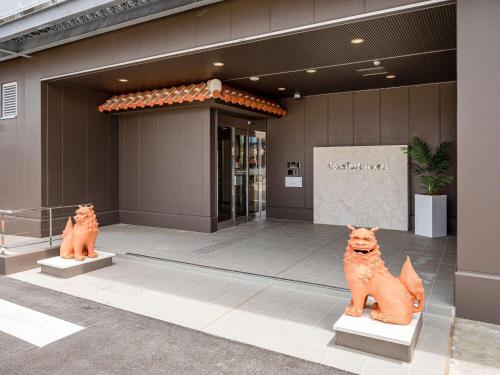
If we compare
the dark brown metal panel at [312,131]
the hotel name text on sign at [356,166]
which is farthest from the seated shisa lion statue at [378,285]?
the dark brown metal panel at [312,131]

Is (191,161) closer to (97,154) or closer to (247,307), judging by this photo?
(97,154)

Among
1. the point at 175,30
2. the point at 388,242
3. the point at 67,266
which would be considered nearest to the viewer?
the point at 67,266

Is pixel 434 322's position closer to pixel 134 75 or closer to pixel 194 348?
pixel 194 348

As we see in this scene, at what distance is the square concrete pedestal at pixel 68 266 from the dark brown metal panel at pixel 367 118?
6.21m

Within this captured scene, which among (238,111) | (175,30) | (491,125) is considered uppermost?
(175,30)

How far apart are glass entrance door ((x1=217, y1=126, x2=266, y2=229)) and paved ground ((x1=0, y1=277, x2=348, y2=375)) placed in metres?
5.03

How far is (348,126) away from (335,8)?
15.7 feet

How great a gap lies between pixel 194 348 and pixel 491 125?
3374 millimetres

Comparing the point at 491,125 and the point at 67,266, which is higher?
the point at 491,125

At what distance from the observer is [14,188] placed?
8195mm

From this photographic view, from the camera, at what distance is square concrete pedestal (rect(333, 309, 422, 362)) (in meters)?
2.85

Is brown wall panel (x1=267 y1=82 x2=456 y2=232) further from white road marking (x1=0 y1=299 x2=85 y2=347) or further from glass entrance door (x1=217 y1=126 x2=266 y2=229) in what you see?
white road marking (x1=0 y1=299 x2=85 y2=347)

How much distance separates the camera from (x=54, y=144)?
26.0 feet

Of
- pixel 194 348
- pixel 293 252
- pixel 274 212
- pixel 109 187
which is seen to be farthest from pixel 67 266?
pixel 274 212
